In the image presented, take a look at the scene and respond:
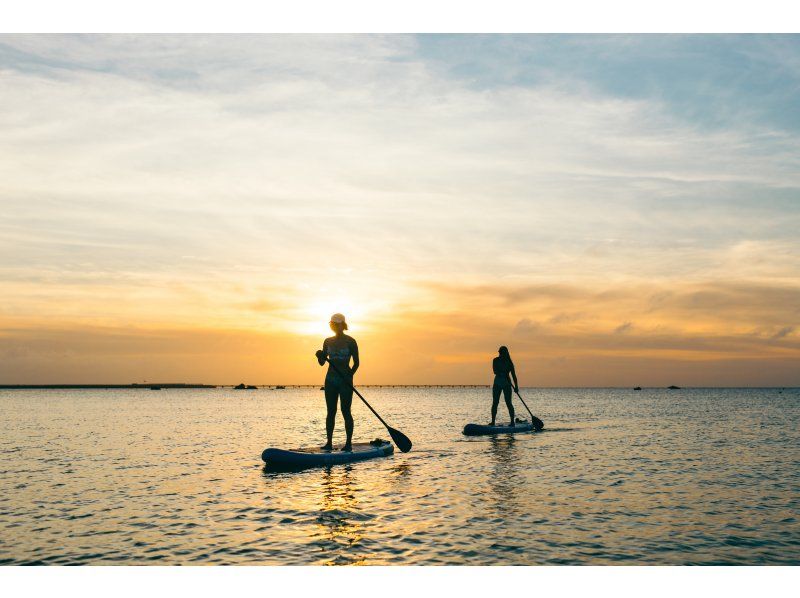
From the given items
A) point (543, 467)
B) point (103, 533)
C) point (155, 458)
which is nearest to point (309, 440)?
point (155, 458)

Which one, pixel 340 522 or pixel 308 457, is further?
pixel 308 457

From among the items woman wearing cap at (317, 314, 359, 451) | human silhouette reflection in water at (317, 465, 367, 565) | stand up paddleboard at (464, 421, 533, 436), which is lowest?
stand up paddleboard at (464, 421, 533, 436)

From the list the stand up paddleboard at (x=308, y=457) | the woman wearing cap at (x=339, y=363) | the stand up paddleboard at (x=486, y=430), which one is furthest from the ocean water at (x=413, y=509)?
the stand up paddleboard at (x=486, y=430)

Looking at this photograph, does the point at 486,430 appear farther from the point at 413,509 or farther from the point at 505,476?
the point at 413,509

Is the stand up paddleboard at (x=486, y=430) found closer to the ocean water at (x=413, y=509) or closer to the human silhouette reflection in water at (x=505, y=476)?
the human silhouette reflection in water at (x=505, y=476)

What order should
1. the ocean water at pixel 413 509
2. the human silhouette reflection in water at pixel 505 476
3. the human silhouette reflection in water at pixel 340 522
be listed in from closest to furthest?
the human silhouette reflection in water at pixel 340 522 < the ocean water at pixel 413 509 < the human silhouette reflection in water at pixel 505 476

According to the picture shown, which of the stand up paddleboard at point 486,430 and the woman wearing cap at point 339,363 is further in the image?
the stand up paddleboard at point 486,430

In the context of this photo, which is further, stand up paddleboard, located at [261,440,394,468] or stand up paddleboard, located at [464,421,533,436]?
stand up paddleboard, located at [464,421,533,436]

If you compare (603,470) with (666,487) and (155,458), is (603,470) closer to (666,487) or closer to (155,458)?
(666,487)

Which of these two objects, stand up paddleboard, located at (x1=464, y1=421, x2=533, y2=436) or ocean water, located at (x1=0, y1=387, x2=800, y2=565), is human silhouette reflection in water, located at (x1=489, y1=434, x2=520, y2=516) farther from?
stand up paddleboard, located at (x1=464, y1=421, x2=533, y2=436)

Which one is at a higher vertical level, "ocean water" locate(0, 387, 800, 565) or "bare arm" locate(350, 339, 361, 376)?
"bare arm" locate(350, 339, 361, 376)

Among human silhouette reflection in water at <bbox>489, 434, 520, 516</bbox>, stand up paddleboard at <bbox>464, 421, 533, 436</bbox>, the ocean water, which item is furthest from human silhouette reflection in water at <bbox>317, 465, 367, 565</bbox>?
stand up paddleboard at <bbox>464, 421, 533, 436</bbox>

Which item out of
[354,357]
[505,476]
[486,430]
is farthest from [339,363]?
[486,430]

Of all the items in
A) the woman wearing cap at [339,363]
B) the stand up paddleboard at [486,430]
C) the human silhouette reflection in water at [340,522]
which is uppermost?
the woman wearing cap at [339,363]
